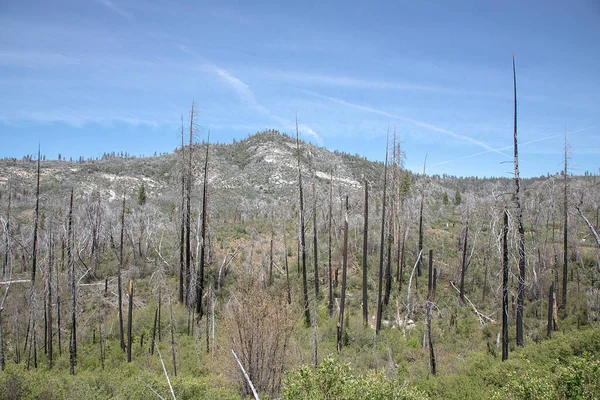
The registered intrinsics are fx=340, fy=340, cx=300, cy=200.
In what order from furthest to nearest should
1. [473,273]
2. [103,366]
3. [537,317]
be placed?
[473,273]
[537,317]
[103,366]

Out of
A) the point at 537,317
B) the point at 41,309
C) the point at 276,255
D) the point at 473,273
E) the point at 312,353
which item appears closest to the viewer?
the point at 312,353

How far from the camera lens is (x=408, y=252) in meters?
36.0

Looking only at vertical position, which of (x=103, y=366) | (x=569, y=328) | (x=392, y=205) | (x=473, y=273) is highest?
(x=392, y=205)

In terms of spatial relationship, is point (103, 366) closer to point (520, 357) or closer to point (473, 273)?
point (520, 357)

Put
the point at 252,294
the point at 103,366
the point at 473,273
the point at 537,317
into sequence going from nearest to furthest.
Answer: the point at 252,294
the point at 103,366
the point at 537,317
the point at 473,273

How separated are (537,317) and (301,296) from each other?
1766cm

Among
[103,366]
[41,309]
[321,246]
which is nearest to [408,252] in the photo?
[321,246]

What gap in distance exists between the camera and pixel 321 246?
3728cm

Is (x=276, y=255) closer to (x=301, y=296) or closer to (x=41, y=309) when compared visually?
(x=301, y=296)

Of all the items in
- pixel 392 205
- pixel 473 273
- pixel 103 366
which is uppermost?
pixel 392 205

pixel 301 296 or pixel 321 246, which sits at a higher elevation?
pixel 321 246

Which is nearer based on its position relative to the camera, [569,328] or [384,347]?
[384,347]

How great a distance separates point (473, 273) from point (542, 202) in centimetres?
860

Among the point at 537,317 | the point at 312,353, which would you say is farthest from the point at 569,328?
the point at 312,353
